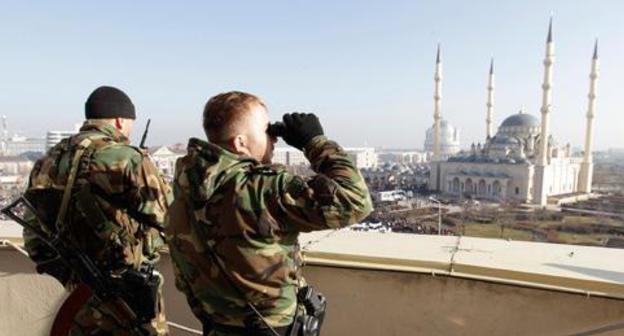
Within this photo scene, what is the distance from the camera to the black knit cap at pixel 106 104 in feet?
5.55

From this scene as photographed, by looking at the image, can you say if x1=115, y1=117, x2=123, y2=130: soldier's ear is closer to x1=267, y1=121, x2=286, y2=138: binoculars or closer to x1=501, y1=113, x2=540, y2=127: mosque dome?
x1=267, y1=121, x2=286, y2=138: binoculars

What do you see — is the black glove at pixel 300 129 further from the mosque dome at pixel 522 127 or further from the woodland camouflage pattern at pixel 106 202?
the mosque dome at pixel 522 127

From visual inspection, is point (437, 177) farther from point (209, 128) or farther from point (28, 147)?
point (28, 147)

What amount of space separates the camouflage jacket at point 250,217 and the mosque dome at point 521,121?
56.7 meters

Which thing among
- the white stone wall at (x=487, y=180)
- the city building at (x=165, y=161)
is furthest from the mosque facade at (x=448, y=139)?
the city building at (x=165, y=161)

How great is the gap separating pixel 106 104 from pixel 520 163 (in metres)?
46.8

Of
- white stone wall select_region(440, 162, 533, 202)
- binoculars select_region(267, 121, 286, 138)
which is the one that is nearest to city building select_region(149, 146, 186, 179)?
binoculars select_region(267, 121, 286, 138)

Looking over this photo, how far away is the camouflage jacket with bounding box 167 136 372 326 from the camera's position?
1061 millimetres

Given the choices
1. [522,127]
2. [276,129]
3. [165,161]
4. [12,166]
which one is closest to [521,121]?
[522,127]

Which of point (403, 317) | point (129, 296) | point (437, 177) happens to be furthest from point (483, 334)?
point (437, 177)

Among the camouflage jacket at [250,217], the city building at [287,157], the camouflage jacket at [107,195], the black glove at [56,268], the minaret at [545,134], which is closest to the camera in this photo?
the camouflage jacket at [250,217]

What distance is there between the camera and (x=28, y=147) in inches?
3979

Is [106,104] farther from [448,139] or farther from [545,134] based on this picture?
[448,139]

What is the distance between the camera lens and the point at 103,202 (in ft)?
5.11
